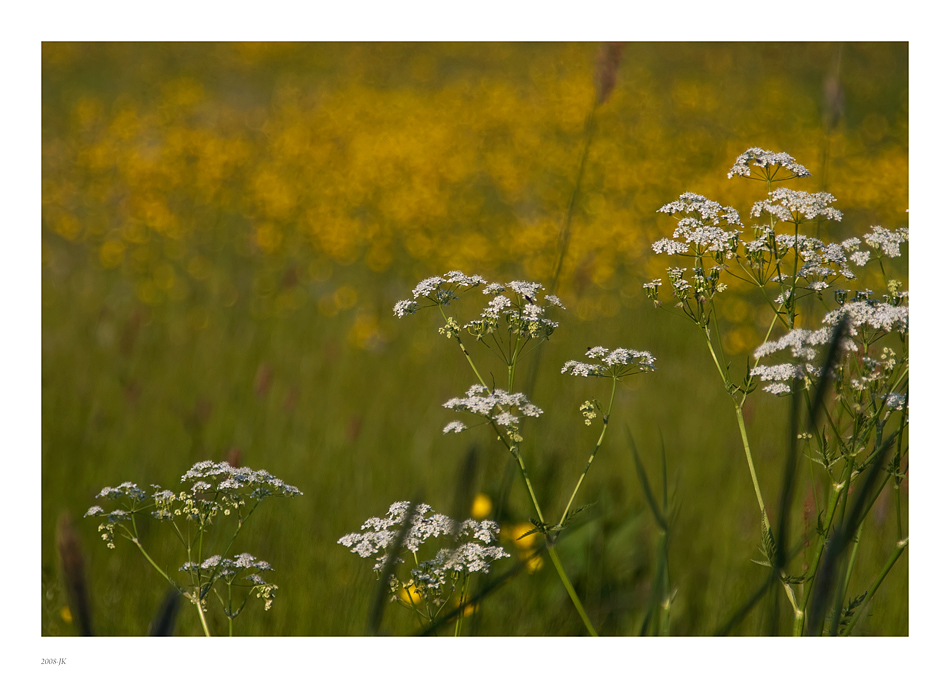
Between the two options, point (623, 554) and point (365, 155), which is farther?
point (365, 155)

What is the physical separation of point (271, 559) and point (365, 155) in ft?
12.7

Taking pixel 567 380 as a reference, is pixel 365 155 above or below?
above

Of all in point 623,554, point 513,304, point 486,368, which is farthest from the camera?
point 486,368

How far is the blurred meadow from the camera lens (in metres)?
2.55

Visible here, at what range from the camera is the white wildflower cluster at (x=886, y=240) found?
1764 mm

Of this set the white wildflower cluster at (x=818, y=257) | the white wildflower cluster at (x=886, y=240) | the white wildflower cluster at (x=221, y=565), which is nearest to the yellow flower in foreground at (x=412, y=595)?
the white wildflower cluster at (x=221, y=565)

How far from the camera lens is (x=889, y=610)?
2.33 meters

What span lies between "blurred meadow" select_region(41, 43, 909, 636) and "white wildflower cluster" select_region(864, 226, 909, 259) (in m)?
0.35

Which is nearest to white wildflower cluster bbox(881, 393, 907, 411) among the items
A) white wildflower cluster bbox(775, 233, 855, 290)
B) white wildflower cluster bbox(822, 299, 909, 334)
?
white wildflower cluster bbox(822, 299, 909, 334)

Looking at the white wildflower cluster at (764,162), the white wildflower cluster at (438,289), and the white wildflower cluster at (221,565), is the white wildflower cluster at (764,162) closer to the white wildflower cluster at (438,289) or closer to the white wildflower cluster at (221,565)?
the white wildflower cluster at (438,289)

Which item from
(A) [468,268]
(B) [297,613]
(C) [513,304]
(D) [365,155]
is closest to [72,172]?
(D) [365,155]

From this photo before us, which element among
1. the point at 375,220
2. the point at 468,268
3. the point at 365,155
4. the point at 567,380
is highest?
the point at 365,155

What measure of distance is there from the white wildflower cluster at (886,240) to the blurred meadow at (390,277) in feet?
1.14
